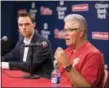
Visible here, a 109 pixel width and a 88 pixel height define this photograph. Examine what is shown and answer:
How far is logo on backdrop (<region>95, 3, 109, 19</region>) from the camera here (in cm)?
554

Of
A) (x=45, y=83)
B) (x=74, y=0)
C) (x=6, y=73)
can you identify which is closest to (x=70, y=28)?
(x=45, y=83)

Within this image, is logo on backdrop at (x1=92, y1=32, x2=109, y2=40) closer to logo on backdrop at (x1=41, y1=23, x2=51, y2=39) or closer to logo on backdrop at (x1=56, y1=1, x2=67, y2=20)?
logo on backdrop at (x1=56, y1=1, x2=67, y2=20)

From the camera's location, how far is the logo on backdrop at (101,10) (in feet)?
18.2

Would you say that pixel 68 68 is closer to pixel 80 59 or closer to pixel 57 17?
pixel 80 59

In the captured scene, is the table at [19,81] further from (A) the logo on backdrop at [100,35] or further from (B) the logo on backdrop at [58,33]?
(B) the logo on backdrop at [58,33]

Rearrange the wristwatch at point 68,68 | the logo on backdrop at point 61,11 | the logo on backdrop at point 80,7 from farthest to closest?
the logo on backdrop at point 61,11 < the logo on backdrop at point 80,7 < the wristwatch at point 68,68

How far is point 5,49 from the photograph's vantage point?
21.6 feet

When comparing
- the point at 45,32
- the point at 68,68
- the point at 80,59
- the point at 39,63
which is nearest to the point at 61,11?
the point at 45,32

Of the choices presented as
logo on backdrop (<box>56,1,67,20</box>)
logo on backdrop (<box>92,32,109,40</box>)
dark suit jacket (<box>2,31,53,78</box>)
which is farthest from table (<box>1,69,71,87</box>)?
logo on backdrop (<box>56,1,67,20</box>)

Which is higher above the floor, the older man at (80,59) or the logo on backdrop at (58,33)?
the older man at (80,59)

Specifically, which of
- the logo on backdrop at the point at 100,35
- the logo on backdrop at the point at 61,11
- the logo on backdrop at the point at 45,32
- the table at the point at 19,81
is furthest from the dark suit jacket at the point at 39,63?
the logo on backdrop at the point at 45,32

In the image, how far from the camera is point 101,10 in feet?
18.4

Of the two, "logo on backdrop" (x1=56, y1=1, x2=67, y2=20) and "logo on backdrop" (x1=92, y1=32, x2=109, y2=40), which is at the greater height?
"logo on backdrop" (x1=56, y1=1, x2=67, y2=20)

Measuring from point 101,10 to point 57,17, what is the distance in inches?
52.5
